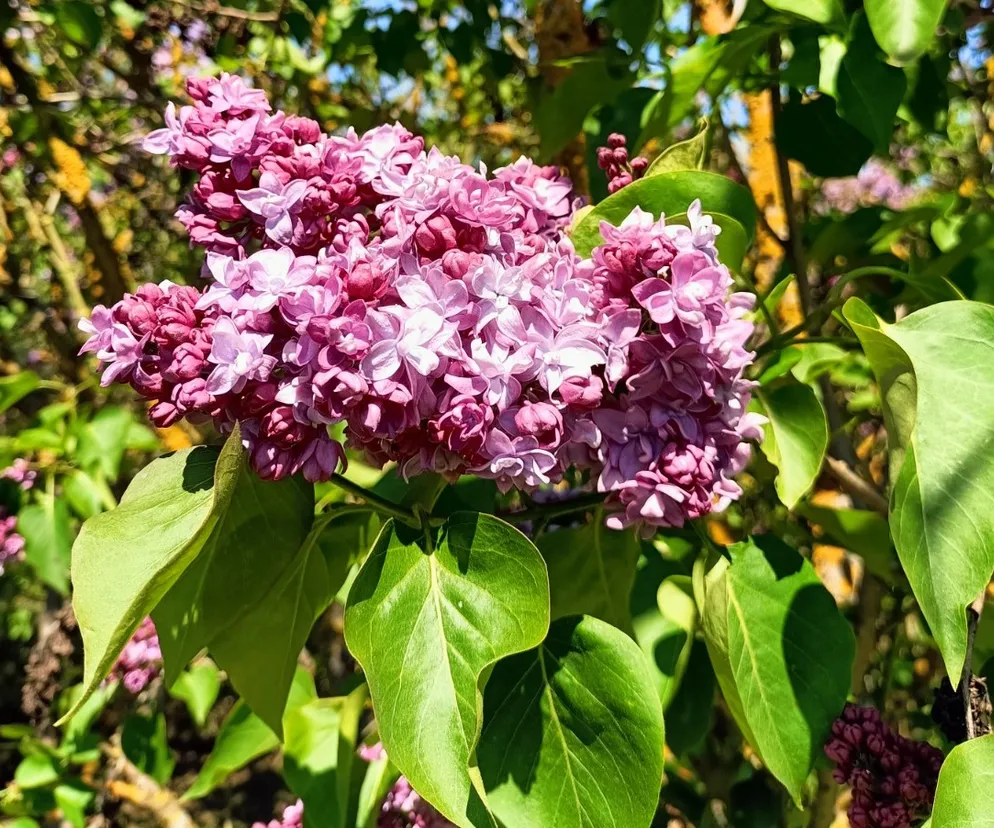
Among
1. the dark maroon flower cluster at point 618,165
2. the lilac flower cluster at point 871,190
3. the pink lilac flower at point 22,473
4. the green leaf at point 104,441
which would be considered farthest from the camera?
the lilac flower cluster at point 871,190

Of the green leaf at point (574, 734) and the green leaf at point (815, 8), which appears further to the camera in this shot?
the green leaf at point (815, 8)

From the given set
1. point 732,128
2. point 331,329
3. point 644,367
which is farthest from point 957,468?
point 732,128

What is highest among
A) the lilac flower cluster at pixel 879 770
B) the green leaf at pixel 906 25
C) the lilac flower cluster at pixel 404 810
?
Answer: the green leaf at pixel 906 25

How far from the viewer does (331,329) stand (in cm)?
62

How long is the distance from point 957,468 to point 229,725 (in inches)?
48.6

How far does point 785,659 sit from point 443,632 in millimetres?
343

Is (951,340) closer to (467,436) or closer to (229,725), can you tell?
(467,436)

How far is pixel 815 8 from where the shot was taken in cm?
90

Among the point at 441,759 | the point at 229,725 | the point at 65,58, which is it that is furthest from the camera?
the point at 65,58

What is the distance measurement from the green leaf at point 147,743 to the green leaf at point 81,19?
4.90ft

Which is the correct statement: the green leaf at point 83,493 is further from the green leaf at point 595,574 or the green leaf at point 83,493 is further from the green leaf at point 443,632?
the green leaf at point 443,632

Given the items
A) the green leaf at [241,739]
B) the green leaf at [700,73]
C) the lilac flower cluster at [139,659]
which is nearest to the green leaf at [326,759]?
the green leaf at [241,739]

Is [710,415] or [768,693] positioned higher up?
[710,415]

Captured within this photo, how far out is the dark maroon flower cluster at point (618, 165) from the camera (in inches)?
33.6
